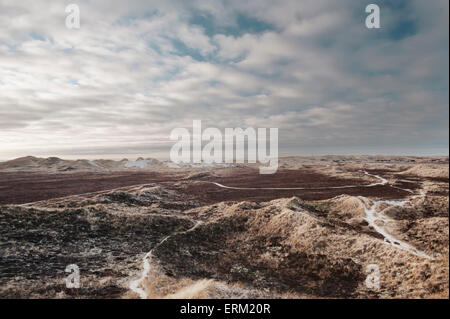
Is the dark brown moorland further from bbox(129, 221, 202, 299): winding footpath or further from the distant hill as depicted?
the distant hill

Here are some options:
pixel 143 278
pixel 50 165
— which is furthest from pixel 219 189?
pixel 50 165

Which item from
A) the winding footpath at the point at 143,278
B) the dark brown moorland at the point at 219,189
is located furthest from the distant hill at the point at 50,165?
the winding footpath at the point at 143,278

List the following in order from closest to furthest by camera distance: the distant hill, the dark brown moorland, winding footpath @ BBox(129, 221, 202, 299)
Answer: winding footpath @ BBox(129, 221, 202, 299)
the dark brown moorland
the distant hill

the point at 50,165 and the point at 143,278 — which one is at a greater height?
the point at 50,165

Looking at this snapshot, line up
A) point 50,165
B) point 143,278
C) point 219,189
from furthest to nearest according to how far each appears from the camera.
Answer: point 50,165 → point 219,189 → point 143,278

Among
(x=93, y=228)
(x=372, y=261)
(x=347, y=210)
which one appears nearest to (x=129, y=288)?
(x=93, y=228)

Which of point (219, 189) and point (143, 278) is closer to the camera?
point (143, 278)

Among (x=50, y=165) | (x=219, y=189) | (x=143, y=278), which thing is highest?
(x=50, y=165)

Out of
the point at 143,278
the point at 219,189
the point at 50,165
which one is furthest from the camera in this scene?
the point at 50,165

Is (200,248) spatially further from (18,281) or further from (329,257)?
(18,281)

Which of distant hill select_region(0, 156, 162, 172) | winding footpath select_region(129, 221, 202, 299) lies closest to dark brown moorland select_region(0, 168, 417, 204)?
winding footpath select_region(129, 221, 202, 299)

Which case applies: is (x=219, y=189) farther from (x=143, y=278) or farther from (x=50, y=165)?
(x=50, y=165)
